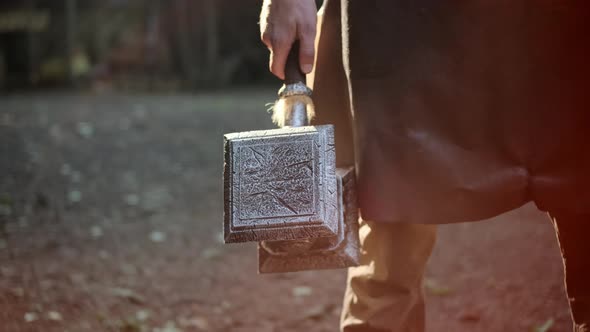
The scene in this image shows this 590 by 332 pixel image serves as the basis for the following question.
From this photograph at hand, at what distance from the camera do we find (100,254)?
132 inches

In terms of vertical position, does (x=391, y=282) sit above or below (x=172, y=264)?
above

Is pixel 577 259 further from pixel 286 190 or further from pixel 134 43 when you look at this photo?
pixel 134 43

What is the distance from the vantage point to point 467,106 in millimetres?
1354

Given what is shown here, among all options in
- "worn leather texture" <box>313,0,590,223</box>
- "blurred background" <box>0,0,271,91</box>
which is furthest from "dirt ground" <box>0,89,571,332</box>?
"blurred background" <box>0,0,271,91</box>

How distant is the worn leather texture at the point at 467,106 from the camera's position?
4.25 ft

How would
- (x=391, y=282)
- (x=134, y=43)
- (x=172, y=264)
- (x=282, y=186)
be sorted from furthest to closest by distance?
(x=134, y=43) → (x=172, y=264) → (x=391, y=282) → (x=282, y=186)

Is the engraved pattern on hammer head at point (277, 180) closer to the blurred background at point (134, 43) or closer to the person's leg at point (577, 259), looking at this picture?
the person's leg at point (577, 259)

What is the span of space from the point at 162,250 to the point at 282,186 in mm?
2326

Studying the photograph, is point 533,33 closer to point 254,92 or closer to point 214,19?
point 254,92

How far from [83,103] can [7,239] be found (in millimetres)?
7191

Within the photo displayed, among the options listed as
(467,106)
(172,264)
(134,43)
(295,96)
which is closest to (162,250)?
(172,264)

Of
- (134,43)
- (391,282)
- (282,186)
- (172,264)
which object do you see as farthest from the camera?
(134,43)

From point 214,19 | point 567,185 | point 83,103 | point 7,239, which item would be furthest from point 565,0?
point 214,19

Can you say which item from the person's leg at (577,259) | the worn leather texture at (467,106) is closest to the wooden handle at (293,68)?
the worn leather texture at (467,106)
